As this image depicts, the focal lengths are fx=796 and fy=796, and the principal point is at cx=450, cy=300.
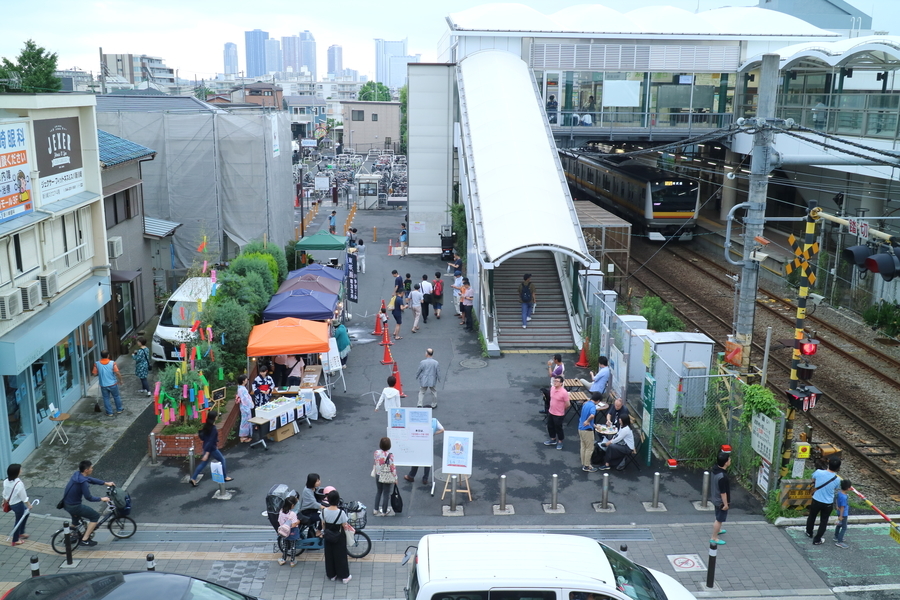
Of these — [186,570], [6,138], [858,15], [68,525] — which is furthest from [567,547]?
[858,15]

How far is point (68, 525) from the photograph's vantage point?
11.6 metres

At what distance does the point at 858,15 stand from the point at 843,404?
59675 mm

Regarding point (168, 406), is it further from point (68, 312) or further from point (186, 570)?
point (186, 570)

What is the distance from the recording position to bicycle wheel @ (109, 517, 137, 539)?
12.4m

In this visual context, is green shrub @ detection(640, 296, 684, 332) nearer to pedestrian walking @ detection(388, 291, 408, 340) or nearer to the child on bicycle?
pedestrian walking @ detection(388, 291, 408, 340)

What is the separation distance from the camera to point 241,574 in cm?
1143

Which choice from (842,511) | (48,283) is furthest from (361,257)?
(842,511)

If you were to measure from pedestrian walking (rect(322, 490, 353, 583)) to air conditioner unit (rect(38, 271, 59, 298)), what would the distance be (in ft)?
28.4

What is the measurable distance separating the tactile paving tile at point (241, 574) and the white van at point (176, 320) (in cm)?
897

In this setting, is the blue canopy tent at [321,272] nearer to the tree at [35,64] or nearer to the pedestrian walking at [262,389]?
the pedestrian walking at [262,389]

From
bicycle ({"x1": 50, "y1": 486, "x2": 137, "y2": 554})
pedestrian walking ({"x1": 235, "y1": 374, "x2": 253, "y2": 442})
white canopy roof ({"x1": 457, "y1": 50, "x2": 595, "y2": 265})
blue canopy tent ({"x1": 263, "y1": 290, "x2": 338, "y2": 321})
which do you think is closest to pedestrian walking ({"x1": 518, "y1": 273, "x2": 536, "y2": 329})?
white canopy roof ({"x1": 457, "y1": 50, "x2": 595, "y2": 265})

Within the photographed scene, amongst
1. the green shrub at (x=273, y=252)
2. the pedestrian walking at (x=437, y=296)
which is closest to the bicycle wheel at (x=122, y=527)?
the green shrub at (x=273, y=252)

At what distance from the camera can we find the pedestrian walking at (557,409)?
15.7m

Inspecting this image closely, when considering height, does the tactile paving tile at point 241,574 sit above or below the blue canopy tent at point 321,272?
below
